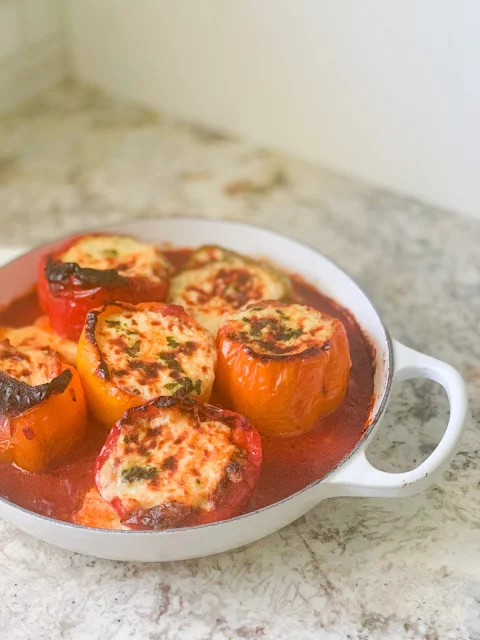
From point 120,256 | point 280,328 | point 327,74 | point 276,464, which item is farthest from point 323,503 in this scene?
point 327,74

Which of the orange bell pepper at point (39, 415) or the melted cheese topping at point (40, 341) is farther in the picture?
the melted cheese topping at point (40, 341)

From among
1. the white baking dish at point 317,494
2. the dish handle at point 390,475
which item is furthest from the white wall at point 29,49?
the dish handle at point 390,475

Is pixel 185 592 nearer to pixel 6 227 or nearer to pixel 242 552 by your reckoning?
pixel 242 552

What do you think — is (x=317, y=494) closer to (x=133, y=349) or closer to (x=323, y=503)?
(x=323, y=503)

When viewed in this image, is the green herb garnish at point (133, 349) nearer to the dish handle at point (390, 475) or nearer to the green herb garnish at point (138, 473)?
the green herb garnish at point (138, 473)

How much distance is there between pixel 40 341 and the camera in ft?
3.76

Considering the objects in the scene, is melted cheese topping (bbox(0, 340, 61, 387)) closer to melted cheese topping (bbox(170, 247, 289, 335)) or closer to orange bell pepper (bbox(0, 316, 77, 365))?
orange bell pepper (bbox(0, 316, 77, 365))

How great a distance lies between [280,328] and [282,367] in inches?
4.0

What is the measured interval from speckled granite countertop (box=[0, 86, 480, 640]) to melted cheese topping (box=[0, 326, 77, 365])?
0.25 m

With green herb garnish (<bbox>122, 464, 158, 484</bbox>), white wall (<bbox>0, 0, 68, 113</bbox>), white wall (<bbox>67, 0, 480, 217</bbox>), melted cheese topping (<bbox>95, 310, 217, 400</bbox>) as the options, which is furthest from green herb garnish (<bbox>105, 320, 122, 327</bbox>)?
white wall (<bbox>0, 0, 68, 113</bbox>)

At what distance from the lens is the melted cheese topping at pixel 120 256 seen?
1210mm

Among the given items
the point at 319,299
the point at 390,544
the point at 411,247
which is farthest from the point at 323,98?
the point at 390,544

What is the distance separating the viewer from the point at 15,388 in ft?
3.16

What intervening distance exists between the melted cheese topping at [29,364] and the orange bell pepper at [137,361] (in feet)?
0.13
